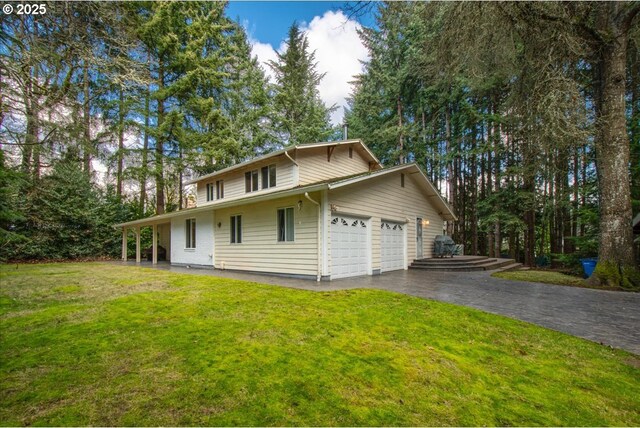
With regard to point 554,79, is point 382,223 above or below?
below

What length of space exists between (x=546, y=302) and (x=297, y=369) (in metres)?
6.20

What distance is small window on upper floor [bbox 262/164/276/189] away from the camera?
39.7 feet

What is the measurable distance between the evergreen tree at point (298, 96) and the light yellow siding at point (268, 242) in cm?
1199

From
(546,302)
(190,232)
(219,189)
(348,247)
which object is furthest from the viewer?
(219,189)

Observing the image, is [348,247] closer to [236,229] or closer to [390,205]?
[390,205]

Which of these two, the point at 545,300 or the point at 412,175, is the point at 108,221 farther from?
the point at 545,300

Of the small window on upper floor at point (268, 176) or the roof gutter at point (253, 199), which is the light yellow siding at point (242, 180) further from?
the roof gutter at point (253, 199)

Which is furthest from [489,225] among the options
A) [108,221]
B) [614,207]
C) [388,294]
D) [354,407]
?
[108,221]

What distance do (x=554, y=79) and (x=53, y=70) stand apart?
10.3 m

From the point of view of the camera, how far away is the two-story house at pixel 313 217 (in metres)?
8.87

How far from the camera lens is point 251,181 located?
13094 mm

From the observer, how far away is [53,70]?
11.9ft

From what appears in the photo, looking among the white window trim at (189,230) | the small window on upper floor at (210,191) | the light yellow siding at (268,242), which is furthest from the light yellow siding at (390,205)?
the small window on upper floor at (210,191)

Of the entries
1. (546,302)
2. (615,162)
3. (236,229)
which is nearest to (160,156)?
(236,229)
